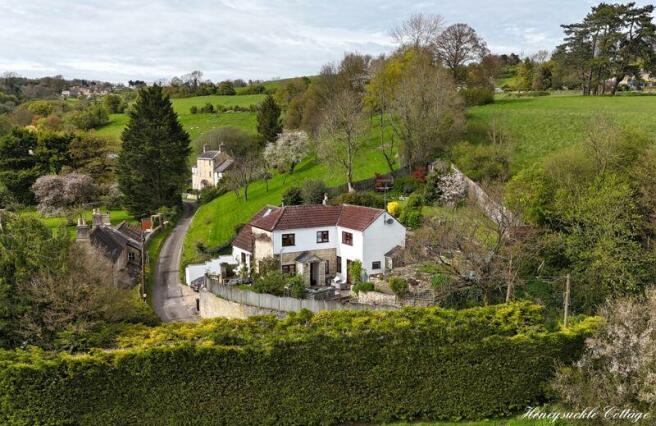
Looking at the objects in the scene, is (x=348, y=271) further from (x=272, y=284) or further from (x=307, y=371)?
(x=307, y=371)

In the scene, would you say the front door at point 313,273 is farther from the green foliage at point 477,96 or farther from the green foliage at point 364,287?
the green foliage at point 477,96

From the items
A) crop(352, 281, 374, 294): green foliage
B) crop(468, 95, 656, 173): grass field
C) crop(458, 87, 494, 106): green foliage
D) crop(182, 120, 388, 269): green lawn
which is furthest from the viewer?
crop(458, 87, 494, 106): green foliage

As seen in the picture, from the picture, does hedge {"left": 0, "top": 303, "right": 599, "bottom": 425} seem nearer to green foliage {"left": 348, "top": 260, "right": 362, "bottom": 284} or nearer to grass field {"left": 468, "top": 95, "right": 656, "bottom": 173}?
green foliage {"left": 348, "top": 260, "right": 362, "bottom": 284}

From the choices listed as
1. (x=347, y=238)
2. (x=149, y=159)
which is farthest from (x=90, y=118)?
(x=347, y=238)

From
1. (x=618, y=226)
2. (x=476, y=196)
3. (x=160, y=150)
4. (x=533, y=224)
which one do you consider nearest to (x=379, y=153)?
(x=476, y=196)

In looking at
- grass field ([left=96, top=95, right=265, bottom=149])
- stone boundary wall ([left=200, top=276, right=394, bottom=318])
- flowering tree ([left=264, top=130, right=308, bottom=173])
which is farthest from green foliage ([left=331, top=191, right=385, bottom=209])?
grass field ([left=96, top=95, right=265, bottom=149])

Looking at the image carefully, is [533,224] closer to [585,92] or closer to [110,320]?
[110,320]
